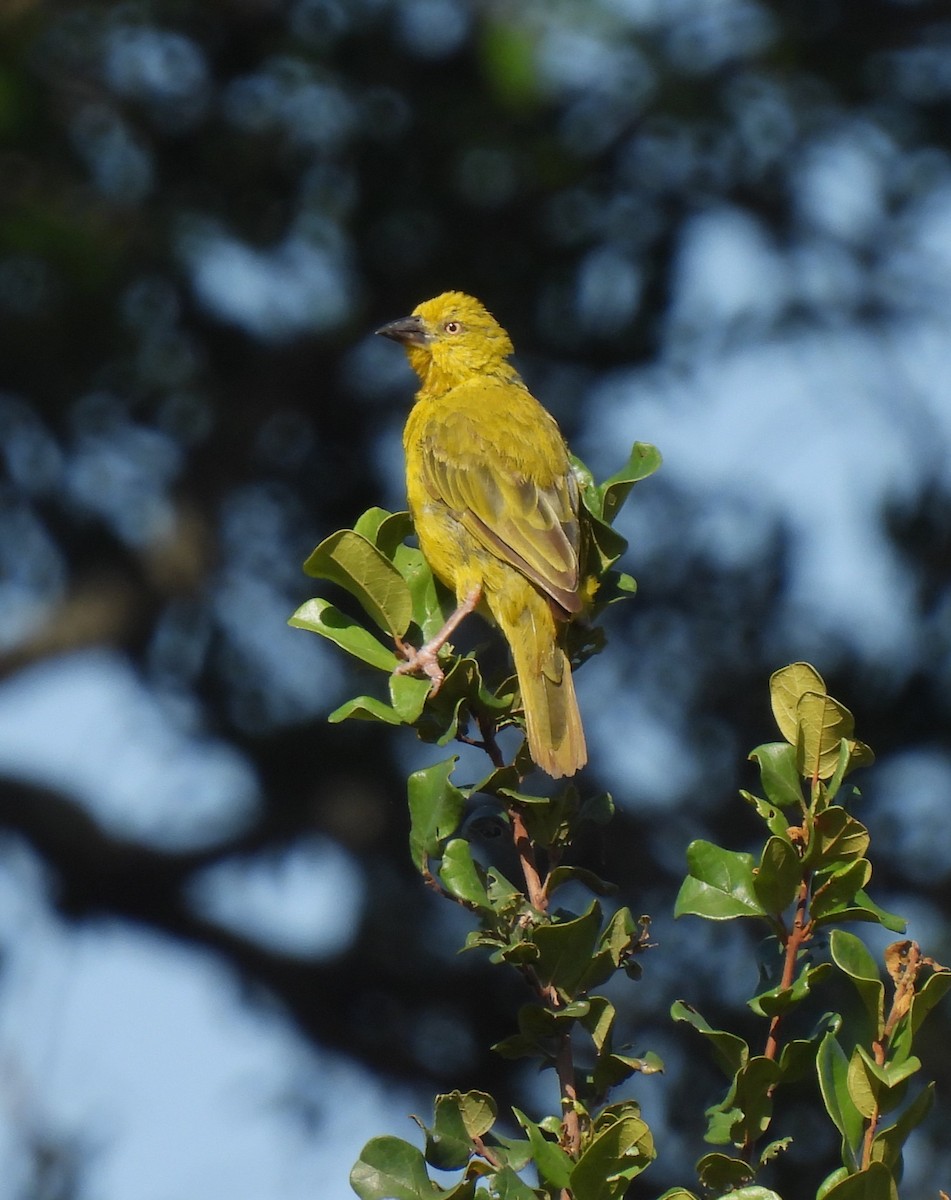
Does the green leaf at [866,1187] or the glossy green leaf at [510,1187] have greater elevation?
the green leaf at [866,1187]

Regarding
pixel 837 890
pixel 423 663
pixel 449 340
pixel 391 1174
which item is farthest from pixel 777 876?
pixel 449 340

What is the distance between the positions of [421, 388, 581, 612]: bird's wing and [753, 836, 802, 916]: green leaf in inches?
50.2

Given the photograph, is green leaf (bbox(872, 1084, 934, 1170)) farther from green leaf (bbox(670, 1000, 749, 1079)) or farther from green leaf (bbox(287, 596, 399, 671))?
green leaf (bbox(287, 596, 399, 671))

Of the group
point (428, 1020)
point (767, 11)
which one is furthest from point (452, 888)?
point (767, 11)

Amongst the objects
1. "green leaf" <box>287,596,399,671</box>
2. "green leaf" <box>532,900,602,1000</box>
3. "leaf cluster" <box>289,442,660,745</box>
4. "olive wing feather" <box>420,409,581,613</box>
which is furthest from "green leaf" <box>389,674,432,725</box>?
"olive wing feather" <box>420,409,581,613</box>

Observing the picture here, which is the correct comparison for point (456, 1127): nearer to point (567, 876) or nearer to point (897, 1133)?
point (567, 876)

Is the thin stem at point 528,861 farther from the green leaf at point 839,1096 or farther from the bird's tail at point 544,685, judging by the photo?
the bird's tail at point 544,685

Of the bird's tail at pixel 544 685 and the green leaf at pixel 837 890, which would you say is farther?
the bird's tail at pixel 544 685

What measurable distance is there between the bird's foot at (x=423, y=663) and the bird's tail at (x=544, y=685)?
38 cm

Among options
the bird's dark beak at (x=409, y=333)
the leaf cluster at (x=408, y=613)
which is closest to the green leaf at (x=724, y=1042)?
the leaf cluster at (x=408, y=613)

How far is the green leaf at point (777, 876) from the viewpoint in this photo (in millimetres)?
1951

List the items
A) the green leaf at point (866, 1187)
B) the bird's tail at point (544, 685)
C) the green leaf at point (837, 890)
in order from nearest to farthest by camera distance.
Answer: the green leaf at point (866, 1187)
the green leaf at point (837, 890)
the bird's tail at point (544, 685)

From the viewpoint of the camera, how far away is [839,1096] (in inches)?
73.5

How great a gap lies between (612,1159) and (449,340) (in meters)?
3.29
